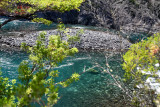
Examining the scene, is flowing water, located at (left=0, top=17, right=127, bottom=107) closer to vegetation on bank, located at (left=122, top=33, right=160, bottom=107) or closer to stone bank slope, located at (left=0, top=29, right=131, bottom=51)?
vegetation on bank, located at (left=122, top=33, right=160, bottom=107)

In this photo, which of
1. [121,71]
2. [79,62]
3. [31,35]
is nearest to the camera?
[121,71]

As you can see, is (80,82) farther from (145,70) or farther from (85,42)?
(85,42)

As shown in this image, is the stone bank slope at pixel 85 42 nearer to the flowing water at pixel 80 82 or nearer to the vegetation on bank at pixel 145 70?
the flowing water at pixel 80 82

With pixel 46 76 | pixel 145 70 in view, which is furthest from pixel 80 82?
pixel 46 76

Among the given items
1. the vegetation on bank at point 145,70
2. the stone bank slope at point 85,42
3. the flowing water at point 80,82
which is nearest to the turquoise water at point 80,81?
the flowing water at point 80,82

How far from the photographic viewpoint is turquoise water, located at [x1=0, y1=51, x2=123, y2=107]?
1079 centimetres

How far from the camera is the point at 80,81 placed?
13.7 m

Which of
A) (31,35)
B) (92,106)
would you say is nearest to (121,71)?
(92,106)

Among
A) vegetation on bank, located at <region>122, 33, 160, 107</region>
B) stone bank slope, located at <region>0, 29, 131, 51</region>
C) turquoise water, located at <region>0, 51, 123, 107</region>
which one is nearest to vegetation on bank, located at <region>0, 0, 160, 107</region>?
vegetation on bank, located at <region>122, 33, 160, 107</region>

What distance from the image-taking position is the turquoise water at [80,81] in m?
10.8

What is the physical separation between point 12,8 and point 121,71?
1170 centimetres

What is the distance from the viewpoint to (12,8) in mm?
10773

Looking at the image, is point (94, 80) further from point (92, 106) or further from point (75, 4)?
point (75, 4)

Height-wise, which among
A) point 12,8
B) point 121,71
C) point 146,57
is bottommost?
point 121,71
